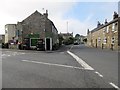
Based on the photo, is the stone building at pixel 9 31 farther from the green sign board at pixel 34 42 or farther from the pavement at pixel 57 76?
the pavement at pixel 57 76

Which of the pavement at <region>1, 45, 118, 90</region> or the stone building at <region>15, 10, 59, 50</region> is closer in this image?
the pavement at <region>1, 45, 118, 90</region>

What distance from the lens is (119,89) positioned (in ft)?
30.9

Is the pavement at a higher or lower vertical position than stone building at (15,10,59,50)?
lower

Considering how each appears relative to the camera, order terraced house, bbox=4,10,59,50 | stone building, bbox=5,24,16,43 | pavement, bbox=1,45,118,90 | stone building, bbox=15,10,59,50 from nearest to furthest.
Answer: pavement, bbox=1,45,118,90
terraced house, bbox=4,10,59,50
stone building, bbox=15,10,59,50
stone building, bbox=5,24,16,43

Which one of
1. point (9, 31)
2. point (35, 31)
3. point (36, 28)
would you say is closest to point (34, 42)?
point (35, 31)

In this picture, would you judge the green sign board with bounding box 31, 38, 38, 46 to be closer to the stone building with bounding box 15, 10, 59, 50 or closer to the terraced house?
the terraced house

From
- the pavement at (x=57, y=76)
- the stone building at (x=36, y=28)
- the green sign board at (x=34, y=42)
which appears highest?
the stone building at (x=36, y=28)

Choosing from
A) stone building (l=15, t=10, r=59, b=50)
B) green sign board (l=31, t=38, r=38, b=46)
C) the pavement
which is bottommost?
the pavement

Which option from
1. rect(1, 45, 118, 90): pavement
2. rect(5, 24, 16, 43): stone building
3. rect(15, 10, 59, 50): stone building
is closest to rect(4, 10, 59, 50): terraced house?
rect(15, 10, 59, 50): stone building

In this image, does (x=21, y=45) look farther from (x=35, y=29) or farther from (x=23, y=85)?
(x=23, y=85)

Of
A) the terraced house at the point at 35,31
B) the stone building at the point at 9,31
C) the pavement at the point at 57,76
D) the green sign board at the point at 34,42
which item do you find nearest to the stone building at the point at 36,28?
the terraced house at the point at 35,31

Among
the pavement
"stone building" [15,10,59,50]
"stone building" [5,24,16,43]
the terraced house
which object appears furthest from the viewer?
"stone building" [5,24,16,43]

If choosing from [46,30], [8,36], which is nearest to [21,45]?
[46,30]

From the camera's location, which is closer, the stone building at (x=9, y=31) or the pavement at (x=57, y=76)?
the pavement at (x=57, y=76)
